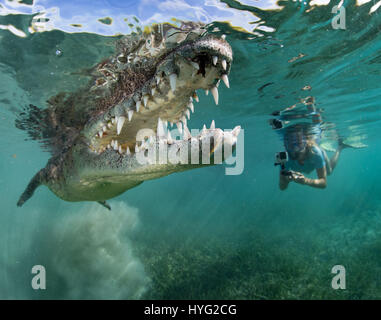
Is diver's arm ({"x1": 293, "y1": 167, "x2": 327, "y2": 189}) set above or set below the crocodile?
below

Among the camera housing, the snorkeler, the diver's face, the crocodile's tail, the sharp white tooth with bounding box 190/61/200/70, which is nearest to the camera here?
the sharp white tooth with bounding box 190/61/200/70

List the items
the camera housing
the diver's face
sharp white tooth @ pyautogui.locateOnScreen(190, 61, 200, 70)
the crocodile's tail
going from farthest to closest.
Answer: the diver's face → the camera housing → the crocodile's tail → sharp white tooth @ pyautogui.locateOnScreen(190, 61, 200, 70)

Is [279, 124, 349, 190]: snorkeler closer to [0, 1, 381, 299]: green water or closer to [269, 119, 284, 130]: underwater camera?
[0, 1, 381, 299]: green water

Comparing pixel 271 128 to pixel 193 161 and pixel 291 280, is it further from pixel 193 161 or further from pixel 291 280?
pixel 193 161

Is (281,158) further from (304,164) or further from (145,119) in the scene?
(145,119)

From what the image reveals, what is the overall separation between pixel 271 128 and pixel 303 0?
51.7ft

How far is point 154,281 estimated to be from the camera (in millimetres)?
10180

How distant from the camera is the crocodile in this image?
7.95ft

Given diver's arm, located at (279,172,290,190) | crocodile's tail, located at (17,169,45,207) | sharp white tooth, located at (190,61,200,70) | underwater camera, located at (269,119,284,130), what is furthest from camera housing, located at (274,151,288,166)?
underwater camera, located at (269,119,284,130)

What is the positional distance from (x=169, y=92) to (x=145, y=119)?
93cm

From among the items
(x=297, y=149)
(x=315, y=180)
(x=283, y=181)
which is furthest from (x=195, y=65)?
(x=297, y=149)

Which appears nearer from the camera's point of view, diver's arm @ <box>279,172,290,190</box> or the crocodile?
the crocodile
